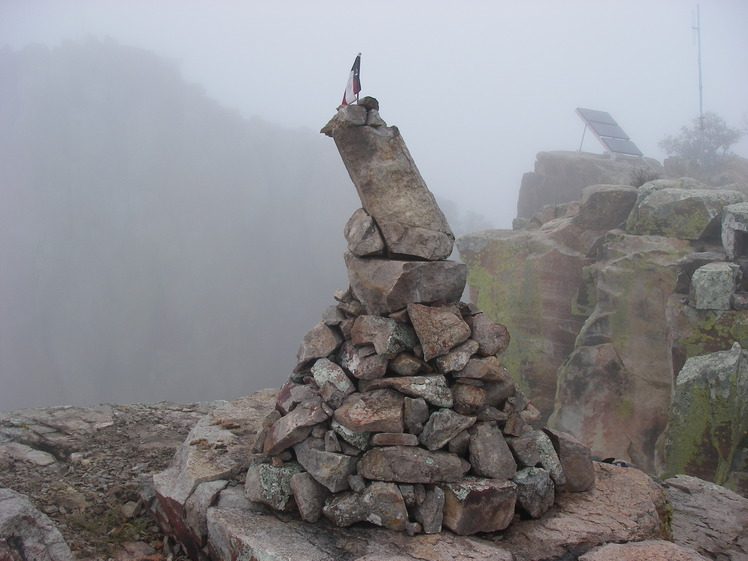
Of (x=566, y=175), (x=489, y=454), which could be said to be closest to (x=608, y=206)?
(x=566, y=175)

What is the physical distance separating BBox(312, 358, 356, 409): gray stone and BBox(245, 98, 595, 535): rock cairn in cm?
1

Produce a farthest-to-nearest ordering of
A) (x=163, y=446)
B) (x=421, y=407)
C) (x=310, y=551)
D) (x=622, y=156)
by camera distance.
→ (x=622, y=156) → (x=163, y=446) → (x=421, y=407) → (x=310, y=551)

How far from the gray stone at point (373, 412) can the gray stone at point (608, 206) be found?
660 inches

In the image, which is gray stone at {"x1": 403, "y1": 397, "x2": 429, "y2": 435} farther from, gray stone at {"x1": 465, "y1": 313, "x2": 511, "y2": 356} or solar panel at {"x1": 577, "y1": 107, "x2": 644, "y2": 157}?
solar panel at {"x1": 577, "y1": 107, "x2": 644, "y2": 157}

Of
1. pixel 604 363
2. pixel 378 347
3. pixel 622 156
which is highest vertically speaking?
pixel 622 156

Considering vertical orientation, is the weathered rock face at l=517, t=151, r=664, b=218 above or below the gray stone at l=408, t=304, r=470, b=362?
above

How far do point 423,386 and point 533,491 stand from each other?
163cm

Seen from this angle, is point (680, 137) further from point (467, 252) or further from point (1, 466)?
point (1, 466)

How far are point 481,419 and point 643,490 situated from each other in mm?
2462

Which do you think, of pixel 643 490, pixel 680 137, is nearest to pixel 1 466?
pixel 643 490

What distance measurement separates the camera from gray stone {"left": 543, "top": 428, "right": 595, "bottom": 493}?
6.67 metres

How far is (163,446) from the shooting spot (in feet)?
29.3

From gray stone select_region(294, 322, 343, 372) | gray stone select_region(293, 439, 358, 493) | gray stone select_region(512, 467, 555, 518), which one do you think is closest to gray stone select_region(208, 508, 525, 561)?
gray stone select_region(293, 439, 358, 493)

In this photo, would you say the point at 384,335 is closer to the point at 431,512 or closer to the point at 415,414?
the point at 415,414
